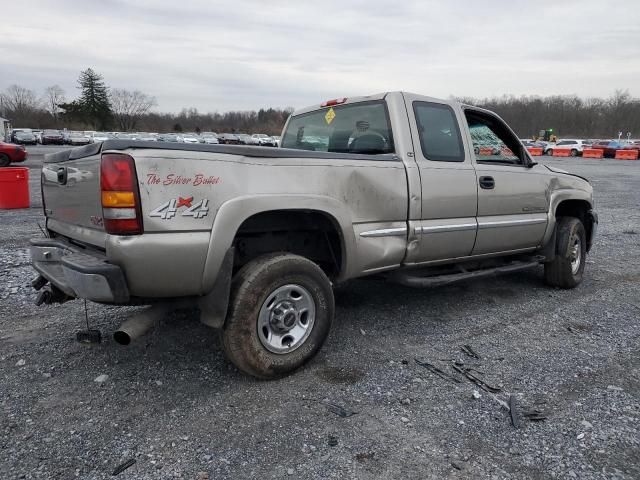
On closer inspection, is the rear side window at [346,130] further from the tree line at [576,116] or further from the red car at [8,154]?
the tree line at [576,116]

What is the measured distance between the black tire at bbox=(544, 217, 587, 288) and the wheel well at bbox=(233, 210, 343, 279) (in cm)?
295

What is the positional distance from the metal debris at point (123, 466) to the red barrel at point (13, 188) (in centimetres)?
976

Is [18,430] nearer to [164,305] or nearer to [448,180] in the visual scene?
[164,305]

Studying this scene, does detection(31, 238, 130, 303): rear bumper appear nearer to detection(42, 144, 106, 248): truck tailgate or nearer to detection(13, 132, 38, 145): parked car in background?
detection(42, 144, 106, 248): truck tailgate

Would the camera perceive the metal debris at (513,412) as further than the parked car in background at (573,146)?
No

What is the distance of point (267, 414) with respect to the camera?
2814 mm

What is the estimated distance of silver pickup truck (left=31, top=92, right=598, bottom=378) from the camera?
8.73 ft

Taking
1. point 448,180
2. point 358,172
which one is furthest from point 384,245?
point 448,180

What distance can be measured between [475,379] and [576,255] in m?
3.07

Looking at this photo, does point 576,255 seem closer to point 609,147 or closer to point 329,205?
point 329,205

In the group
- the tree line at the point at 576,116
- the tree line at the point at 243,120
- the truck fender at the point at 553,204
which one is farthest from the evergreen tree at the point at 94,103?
the truck fender at the point at 553,204

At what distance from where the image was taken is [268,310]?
3.14 metres

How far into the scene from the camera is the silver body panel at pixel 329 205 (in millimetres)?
2670

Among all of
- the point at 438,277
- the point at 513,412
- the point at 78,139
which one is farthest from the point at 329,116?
the point at 78,139
